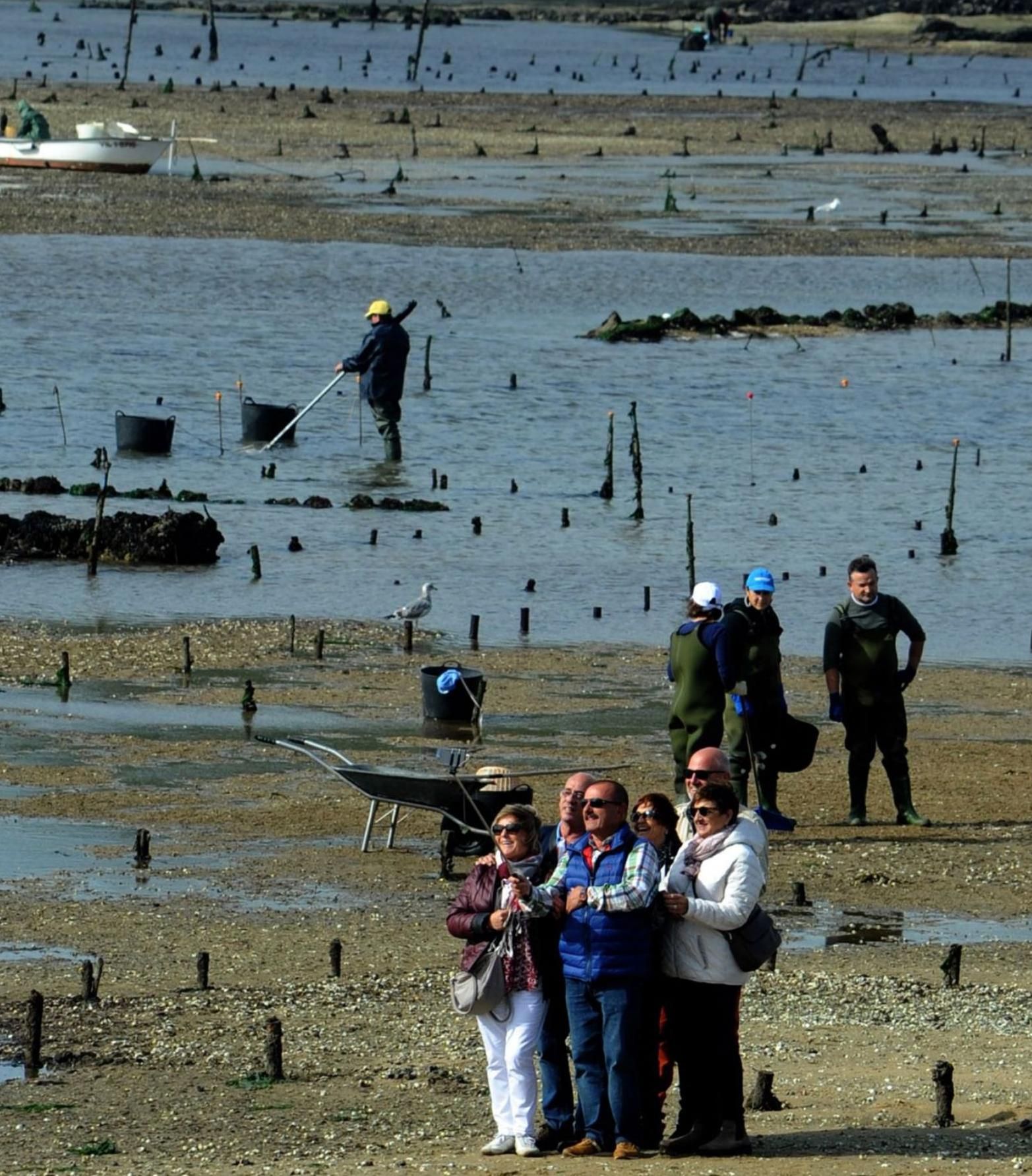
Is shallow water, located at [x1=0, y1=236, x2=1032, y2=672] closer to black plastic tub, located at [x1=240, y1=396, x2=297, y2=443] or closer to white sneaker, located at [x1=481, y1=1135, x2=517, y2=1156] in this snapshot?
black plastic tub, located at [x1=240, y1=396, x2=297, y2=443]

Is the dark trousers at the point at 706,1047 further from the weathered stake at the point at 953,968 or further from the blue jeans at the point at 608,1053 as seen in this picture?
the weathered stake at the point at 953,968

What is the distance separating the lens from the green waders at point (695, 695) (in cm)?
1357

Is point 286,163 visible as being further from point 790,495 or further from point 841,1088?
point 841,1088

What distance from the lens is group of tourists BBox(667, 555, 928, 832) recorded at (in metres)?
13.6

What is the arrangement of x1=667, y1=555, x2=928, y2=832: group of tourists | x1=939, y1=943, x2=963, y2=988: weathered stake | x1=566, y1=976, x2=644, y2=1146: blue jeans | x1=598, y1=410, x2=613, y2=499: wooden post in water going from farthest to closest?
x1=598, y1=410, x2=613, y2=499: wooden post in water → x1=667, y1=555, x2=928, y2=832: group of tourists → x1=939, y1=943, x2=963, y2=988: weathered stake → x1=566, y1=976, x2=644, y2=1146: blue jeans

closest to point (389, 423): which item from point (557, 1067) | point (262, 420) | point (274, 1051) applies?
point (262, 420)

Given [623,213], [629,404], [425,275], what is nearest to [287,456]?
[629,404]

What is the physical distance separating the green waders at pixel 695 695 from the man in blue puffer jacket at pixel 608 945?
4852 mm

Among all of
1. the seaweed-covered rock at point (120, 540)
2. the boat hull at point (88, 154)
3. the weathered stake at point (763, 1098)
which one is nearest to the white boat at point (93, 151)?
the boat hull at point (88, 154)

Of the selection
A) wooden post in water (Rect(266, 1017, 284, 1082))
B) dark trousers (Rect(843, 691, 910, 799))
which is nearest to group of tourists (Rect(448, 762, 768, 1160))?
wooden post in water (Rect(266, 1017, 284, 1082))

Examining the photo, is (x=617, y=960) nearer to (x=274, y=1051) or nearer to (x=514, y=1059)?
(x=514, y=1059)

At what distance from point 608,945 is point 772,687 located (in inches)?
A: 217

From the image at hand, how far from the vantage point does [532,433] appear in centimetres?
3209

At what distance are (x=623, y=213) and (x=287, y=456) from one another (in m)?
25.1
